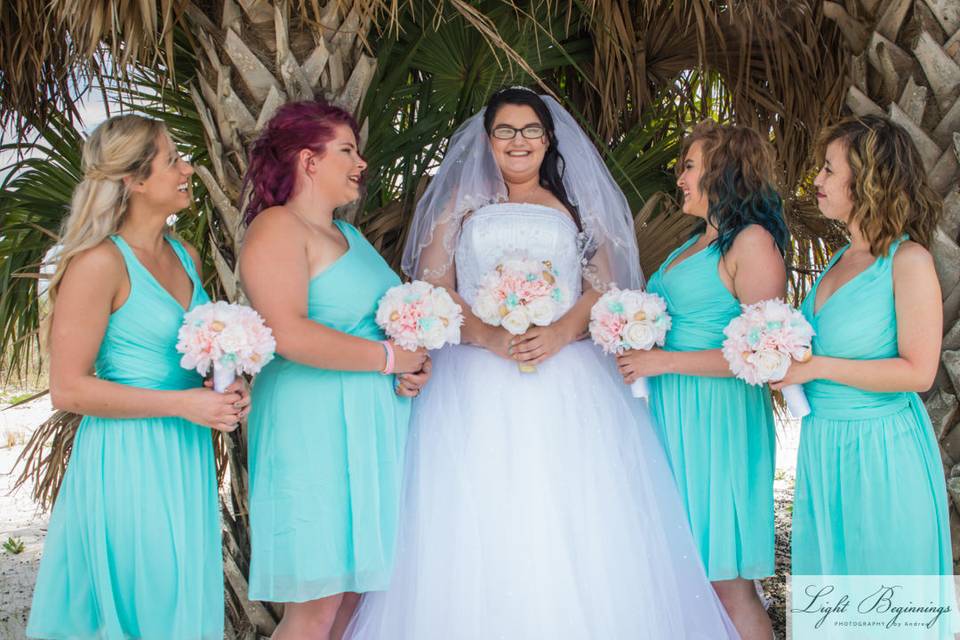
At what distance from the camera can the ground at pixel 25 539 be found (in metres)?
5.45

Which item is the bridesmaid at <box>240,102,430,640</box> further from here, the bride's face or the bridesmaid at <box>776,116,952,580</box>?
the bridesmaid at <box>776,116,952,580</box>

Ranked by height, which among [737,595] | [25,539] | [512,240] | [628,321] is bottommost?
[25,539]

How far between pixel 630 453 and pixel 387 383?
982 mm

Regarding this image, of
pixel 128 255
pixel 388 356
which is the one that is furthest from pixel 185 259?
pixel 388 356

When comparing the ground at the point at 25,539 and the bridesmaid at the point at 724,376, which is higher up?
the bridesmaid at the point at 724,376

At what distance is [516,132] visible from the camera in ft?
12.8

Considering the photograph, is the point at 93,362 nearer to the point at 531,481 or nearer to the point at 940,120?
the point at 531,481

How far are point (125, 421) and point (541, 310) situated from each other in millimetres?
1504

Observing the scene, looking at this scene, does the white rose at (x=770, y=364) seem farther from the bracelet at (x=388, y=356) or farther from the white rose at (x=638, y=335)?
the bracelet at (x=388, y=356)

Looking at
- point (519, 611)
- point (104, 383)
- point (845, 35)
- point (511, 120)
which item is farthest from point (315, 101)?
point (845, 35)

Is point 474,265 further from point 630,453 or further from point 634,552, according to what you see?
point 634,552

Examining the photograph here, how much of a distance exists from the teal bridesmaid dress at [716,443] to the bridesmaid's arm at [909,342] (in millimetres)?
470

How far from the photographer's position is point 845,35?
3.94 metres

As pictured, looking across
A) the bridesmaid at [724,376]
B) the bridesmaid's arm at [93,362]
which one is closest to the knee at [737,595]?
the bridesmaid at [724,376]
